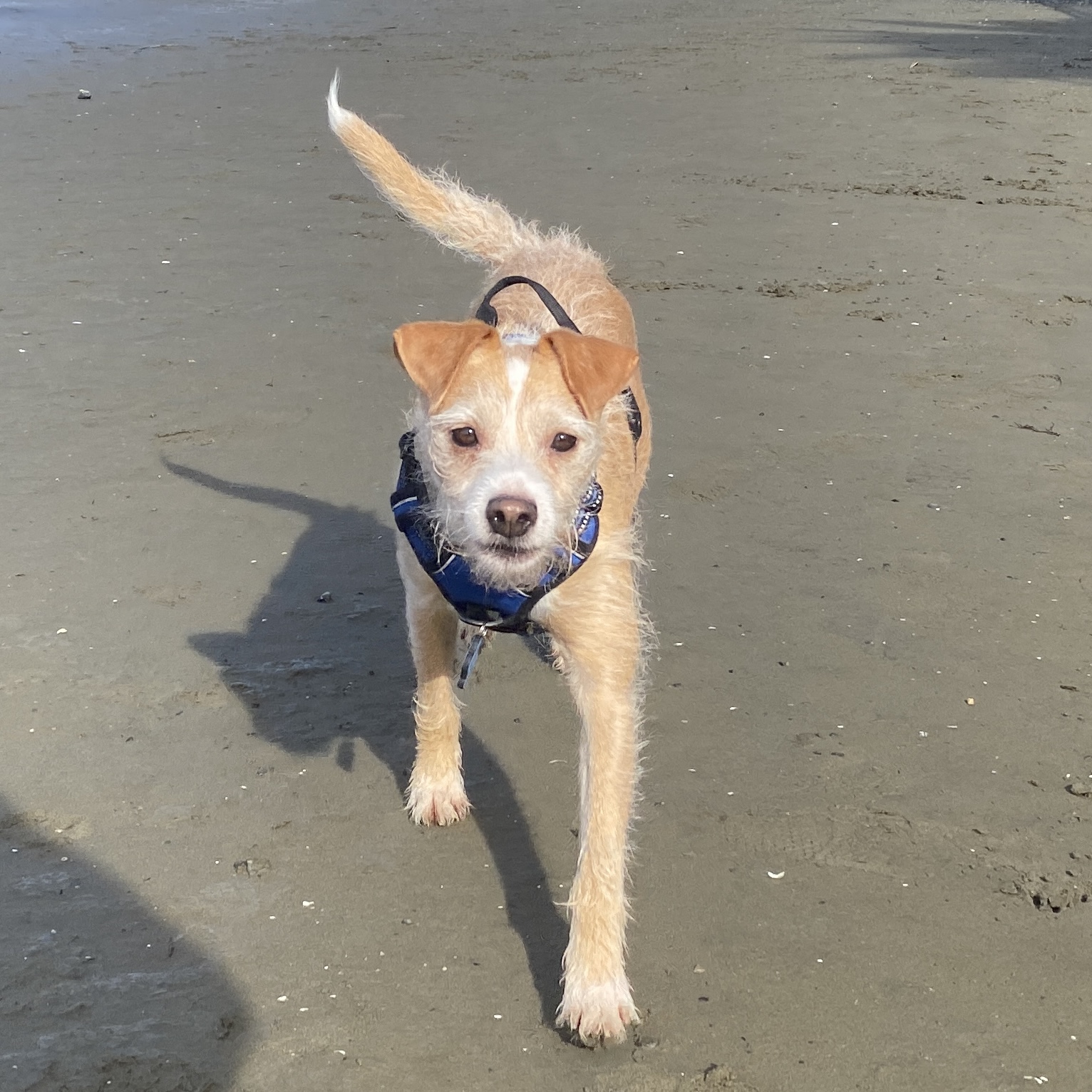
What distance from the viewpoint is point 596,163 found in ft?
32.8

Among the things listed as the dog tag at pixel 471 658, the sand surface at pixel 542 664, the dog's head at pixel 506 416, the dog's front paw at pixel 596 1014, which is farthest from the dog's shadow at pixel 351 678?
the dog's head at pixel 506 416

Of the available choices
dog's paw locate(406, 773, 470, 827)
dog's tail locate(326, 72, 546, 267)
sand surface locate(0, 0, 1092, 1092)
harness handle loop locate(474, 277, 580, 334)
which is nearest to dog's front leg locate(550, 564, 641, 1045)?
sand surface locate(0, 0, 1092, 1092)

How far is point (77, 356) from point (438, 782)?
395cm

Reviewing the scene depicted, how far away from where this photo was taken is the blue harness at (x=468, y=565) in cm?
320

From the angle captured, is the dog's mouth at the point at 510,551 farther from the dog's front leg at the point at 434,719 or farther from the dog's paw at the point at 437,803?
the dog's paw at the point at 437,803

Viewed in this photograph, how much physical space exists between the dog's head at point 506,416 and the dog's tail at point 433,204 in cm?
177

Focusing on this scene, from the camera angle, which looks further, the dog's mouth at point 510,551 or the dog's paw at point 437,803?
the dog's paw at point 437,803

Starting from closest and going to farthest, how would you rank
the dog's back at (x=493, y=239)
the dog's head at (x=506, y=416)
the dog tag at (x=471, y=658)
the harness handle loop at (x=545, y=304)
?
the dog's head at (x=506, y=416), the dog tag at (x=471, y=658), the harness handle loop at (x=545, y=304), the dog's back at (x=493, y=239)

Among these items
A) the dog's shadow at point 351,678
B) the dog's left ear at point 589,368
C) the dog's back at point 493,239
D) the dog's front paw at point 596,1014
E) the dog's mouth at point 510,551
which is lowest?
the dog's shadow at point 351,678

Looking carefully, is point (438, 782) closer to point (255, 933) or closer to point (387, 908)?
point (387, 908)

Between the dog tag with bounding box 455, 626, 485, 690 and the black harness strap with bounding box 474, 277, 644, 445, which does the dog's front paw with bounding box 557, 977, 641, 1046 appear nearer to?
the dog tag with bounding box 455, 626, 485, 690

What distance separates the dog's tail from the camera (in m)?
4.78

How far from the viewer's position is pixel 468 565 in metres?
3.19

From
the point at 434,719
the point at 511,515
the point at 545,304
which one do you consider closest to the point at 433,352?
the point at 511,515
